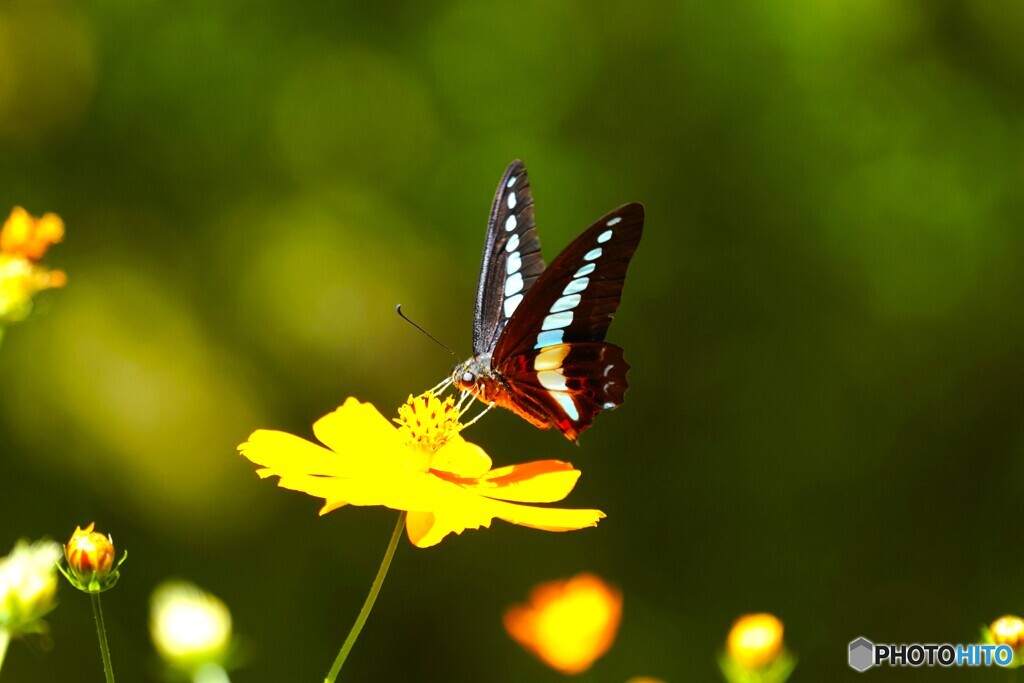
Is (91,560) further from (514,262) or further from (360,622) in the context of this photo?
(514,262)

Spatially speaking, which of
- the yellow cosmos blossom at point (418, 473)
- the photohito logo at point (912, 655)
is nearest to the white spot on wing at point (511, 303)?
the yellow cosmos blossom at point (418, 473)

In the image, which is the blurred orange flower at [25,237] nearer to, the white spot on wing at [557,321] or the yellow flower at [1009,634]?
the white spot on wing at [557,321]

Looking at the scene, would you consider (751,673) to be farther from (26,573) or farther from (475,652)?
(475,652)

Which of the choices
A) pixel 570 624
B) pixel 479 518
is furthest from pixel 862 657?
pixel 479 518

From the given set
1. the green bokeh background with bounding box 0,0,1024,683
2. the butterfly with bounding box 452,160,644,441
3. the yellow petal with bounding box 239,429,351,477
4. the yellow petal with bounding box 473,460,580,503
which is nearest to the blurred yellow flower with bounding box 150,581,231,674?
the yellow petal with bounding box 239,429,351,477

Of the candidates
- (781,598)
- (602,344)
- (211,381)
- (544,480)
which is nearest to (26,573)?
(544,480)

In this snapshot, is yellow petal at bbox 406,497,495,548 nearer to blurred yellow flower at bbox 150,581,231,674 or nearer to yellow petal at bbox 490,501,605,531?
yellow petal at bbox 490,501,605,531

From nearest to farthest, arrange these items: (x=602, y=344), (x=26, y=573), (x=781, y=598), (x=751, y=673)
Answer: (x=26, y=573)
(x=751, y=673)
(x=602, y=344)
(x=781, y=598)
